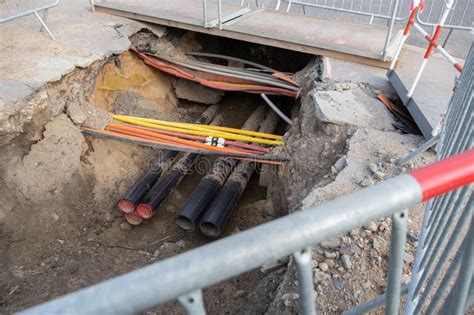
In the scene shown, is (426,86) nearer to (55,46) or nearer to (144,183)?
(144,183)

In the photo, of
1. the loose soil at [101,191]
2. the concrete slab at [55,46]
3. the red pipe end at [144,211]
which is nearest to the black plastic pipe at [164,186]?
the red pipe end at [144,211]

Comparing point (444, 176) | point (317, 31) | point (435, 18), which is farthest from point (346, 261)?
point (435, 18)

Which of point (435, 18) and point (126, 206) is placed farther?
point (435, 18)

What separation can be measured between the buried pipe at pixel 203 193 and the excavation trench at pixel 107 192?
0.06 feet

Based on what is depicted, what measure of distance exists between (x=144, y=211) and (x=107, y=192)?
69cm

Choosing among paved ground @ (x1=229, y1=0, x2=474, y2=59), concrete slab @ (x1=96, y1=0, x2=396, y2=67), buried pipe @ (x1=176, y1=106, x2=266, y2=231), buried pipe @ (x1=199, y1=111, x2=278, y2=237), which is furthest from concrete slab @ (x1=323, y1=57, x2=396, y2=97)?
paved ground @ (x1=229, y1=0, x2=474, y2=59)

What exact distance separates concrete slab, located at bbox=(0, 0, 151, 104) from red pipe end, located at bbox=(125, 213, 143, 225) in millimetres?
1501

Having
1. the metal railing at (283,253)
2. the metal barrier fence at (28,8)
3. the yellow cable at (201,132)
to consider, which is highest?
the metal railing at (283,253)

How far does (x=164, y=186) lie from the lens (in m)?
3.96

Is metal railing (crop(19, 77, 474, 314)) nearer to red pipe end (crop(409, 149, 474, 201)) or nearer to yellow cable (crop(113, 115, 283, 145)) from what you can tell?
red pipe end (crop(409, 149, 474, 201))

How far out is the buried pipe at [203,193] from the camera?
355 cm

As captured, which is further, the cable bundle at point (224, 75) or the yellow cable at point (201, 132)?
the cable bundle at point (224, 75)

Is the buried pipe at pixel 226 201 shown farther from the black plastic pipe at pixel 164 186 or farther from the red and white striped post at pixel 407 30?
the red and white striped post at pixel 407 30

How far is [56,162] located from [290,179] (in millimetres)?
2354
